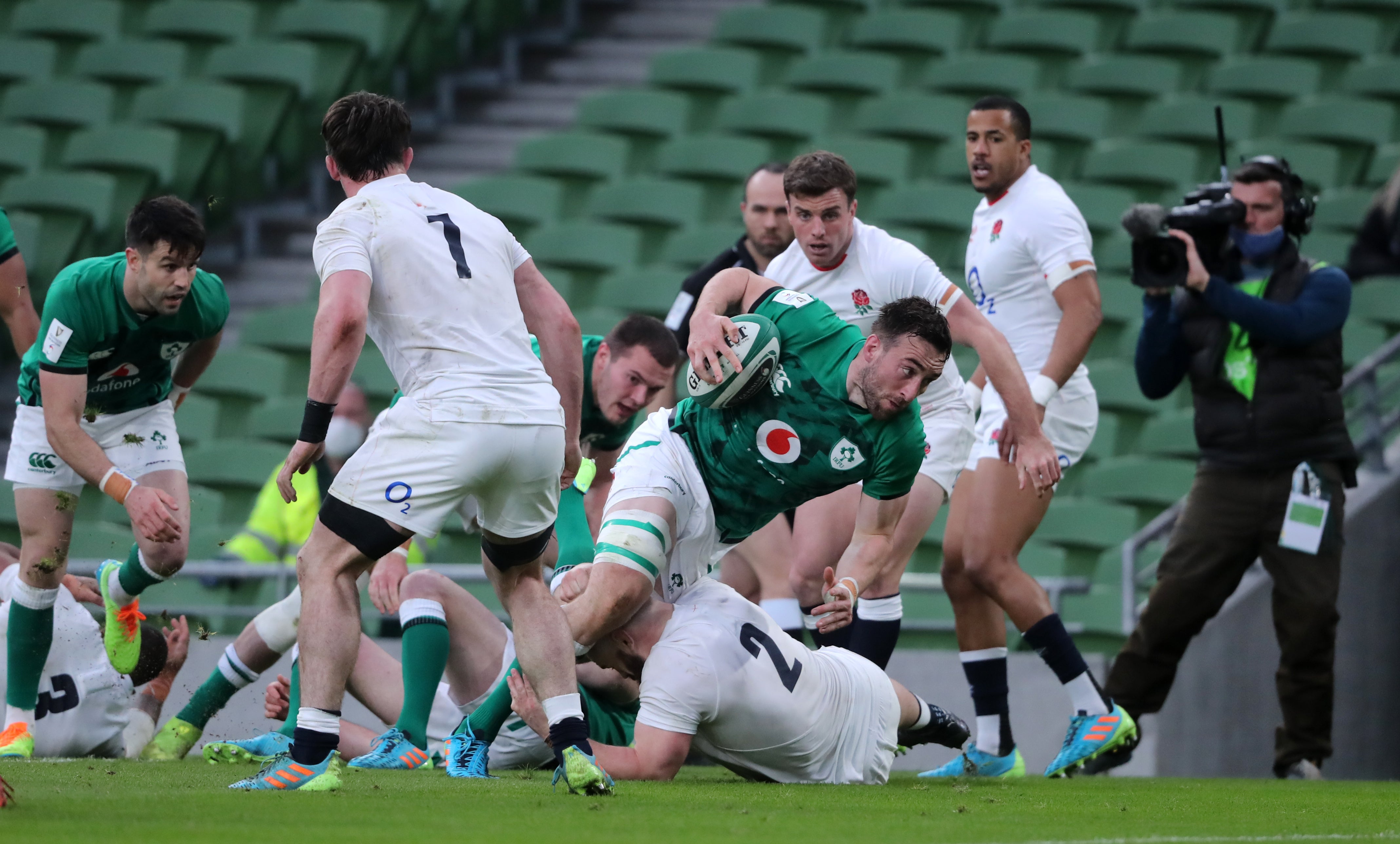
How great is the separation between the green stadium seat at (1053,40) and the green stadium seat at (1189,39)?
355 millimetres

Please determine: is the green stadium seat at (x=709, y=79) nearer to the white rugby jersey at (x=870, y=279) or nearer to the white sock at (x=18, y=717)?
the white rugby jersey at (x=870, y=279)

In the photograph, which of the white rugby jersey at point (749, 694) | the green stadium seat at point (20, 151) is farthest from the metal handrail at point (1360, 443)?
the green stadium seat at point (20, 151)

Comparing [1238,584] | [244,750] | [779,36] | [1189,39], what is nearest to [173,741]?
[244,750]

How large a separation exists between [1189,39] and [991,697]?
7.54 m

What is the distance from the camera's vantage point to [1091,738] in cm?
595

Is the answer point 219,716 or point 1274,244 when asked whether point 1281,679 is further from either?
point 219,716

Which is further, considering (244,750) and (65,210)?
(65,210)

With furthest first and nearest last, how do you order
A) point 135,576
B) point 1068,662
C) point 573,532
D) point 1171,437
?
1. point 1171,437
2. point 1068,662
3. point 135,576
4. point 573,532

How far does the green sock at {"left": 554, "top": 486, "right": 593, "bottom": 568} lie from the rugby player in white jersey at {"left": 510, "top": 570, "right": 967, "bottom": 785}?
512mm

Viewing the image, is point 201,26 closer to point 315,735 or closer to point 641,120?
point 641,120

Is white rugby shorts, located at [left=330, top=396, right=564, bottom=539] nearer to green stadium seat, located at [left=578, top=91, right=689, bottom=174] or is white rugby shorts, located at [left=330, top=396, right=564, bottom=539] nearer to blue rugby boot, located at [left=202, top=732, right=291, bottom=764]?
blue rugby boot, located at [left=202, top=732, right=291, bottom=764]

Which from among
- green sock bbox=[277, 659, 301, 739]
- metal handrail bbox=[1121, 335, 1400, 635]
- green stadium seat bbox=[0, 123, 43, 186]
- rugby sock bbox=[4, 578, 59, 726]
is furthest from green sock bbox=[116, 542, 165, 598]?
green stadium seat bbox=[0, 123, 43, 186]

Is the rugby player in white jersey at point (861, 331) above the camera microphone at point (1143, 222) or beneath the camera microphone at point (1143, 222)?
beneath

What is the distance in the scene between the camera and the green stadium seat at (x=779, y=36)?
1276cm
